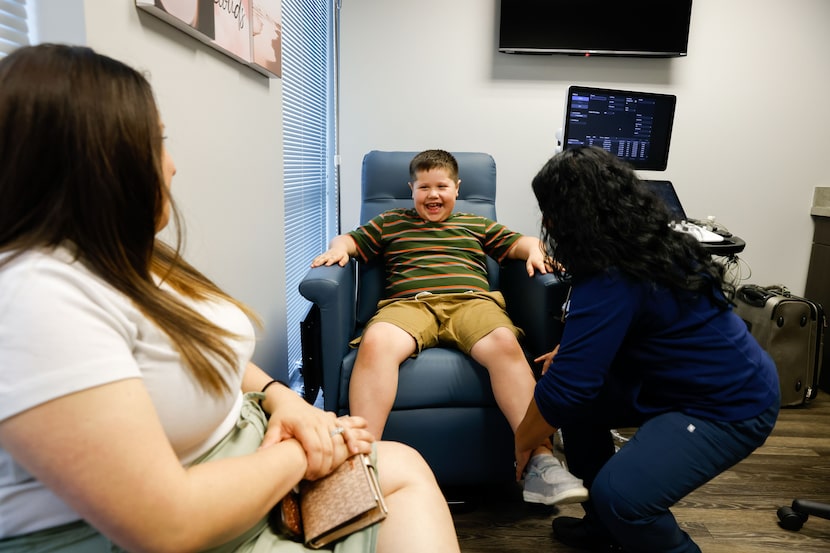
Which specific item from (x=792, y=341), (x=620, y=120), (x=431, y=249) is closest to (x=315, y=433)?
(x=431, y=249)

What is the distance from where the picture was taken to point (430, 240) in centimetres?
195

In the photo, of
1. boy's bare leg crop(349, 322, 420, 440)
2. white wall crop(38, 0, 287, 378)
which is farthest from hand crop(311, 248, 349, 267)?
boy's bare leg crop(349, 322, 420, 440)

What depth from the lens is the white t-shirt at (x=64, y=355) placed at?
1.40 feet

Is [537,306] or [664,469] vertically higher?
[537,306]

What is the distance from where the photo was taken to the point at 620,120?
7.18ft

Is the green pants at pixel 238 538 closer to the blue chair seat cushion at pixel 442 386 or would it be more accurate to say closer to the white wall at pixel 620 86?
the blue chair seat cushion at pixel 442 386

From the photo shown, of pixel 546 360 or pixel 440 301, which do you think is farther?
pixel 440 301

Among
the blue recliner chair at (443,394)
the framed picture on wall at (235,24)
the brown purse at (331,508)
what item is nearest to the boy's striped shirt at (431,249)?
the blue recliner chair at (443,394)

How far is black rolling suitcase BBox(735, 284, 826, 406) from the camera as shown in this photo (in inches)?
93.5

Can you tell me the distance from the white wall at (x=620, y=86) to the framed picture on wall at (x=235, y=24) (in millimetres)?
1135

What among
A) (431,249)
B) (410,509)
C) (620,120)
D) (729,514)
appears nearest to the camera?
(410,509)

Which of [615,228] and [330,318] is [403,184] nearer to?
[330,318]

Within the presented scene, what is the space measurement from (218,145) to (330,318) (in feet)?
1.76

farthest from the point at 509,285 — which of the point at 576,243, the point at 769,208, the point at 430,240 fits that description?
the point at 769,208
